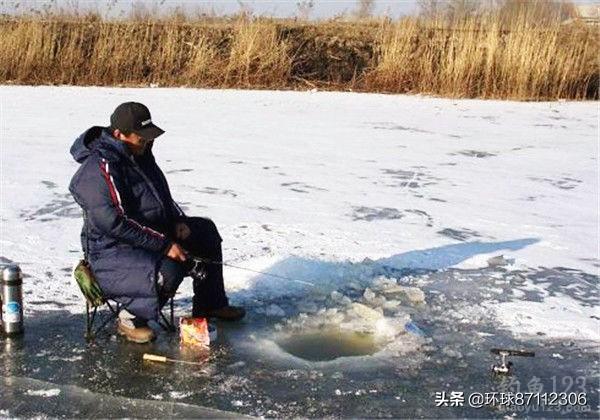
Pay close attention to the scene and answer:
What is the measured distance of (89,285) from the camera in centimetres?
443

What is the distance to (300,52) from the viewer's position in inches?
707

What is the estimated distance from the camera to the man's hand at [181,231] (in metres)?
4.70

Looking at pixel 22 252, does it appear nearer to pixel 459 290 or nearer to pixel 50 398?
pixel 50 398

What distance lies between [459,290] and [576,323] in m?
0.81

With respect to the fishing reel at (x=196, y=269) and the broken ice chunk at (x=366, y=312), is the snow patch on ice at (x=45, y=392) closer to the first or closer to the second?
the fishing reel at (x=196, y=269)

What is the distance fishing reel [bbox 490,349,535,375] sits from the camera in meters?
4.21

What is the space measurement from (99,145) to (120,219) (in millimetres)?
433

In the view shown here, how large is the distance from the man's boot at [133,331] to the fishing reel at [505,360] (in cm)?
182

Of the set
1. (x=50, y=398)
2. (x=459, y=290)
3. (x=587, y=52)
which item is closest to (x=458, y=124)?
(x=587, y=52)

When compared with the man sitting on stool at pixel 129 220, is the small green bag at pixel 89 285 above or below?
below

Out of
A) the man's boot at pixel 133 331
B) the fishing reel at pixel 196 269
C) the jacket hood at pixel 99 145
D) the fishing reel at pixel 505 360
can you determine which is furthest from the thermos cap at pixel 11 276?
the fishing reel at pixel 505 360

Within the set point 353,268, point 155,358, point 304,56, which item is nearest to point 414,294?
point 353,268

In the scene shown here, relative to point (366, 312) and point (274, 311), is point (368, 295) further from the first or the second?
point (274, 311)

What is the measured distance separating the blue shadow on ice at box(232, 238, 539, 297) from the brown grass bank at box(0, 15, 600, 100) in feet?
32.4
